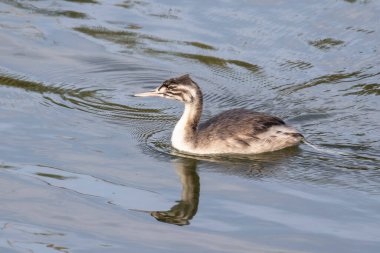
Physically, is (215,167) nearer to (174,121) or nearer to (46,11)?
(174,121)

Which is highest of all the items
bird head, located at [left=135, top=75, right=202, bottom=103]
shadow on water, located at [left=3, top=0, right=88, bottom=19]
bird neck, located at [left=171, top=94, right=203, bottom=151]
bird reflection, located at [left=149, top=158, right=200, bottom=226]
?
shadow on water, located at [left=3, top=0, right=88, bottom=19]

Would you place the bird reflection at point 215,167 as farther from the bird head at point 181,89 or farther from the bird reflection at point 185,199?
the bird head at point 181,89

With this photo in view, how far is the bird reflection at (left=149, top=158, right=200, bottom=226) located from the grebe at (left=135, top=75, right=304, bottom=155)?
1.07 feet

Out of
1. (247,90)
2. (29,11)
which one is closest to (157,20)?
(29,11)

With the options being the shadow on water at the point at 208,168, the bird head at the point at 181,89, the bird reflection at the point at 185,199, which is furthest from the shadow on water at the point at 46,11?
the bird reflection at the point at 185,199

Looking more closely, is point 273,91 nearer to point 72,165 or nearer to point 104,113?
point 104,113

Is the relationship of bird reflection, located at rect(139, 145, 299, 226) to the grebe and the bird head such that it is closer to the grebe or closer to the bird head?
the grebe

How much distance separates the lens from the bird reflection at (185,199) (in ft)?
35.3

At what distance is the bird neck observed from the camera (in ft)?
42.7

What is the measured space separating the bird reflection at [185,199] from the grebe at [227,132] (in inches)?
12.9

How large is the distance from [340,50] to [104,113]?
4.52m

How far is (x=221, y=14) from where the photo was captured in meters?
18.5

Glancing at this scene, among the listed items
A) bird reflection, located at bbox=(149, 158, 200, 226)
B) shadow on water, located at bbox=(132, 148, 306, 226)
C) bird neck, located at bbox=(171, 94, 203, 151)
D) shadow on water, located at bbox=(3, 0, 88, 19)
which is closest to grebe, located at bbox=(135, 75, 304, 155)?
Result: bird neck, located at bbox=(171, 94, 203, 151)

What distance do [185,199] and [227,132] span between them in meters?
1.79
